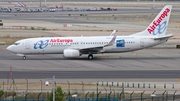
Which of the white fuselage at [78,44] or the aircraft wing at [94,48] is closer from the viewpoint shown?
the aircraft wing at [94,48]

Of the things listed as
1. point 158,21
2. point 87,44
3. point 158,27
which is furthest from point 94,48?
Result: point 158,21

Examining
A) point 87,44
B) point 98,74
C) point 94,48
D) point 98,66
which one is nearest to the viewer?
point 98,74

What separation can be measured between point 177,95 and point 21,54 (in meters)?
34.5

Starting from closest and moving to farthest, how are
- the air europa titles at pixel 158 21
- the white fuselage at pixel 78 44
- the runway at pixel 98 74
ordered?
the runway at pixel 98 74
the white fuselage at pixel 78 44
the air europa titles at pixel 158 21

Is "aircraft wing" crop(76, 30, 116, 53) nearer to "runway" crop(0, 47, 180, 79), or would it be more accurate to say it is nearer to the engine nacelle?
the engine nacelle

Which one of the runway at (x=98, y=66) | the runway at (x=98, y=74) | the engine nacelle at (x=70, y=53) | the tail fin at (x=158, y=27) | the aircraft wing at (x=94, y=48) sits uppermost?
the tail fin at (x=158, y=27)

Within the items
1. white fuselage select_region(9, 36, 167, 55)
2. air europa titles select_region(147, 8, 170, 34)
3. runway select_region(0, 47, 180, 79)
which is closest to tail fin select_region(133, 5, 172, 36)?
air europa titles select_region(147, 8, 170, 34)

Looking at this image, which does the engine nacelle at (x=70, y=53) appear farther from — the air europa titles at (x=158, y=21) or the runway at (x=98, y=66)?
the air europa titles at (x=158, y=21)

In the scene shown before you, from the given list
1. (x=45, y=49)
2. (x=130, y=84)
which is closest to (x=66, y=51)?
(x=45, y=49)

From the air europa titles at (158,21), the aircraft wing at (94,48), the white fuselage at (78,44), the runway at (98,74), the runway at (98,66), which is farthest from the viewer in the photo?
the air europa titles at (158,21)

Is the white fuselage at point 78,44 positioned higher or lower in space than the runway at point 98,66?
higher

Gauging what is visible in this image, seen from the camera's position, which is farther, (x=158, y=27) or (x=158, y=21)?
(x=158, y=21)

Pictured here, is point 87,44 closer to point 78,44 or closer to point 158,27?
point 78,44

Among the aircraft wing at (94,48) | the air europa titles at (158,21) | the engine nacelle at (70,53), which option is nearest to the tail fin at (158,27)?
the air europa titles at (158,21)
